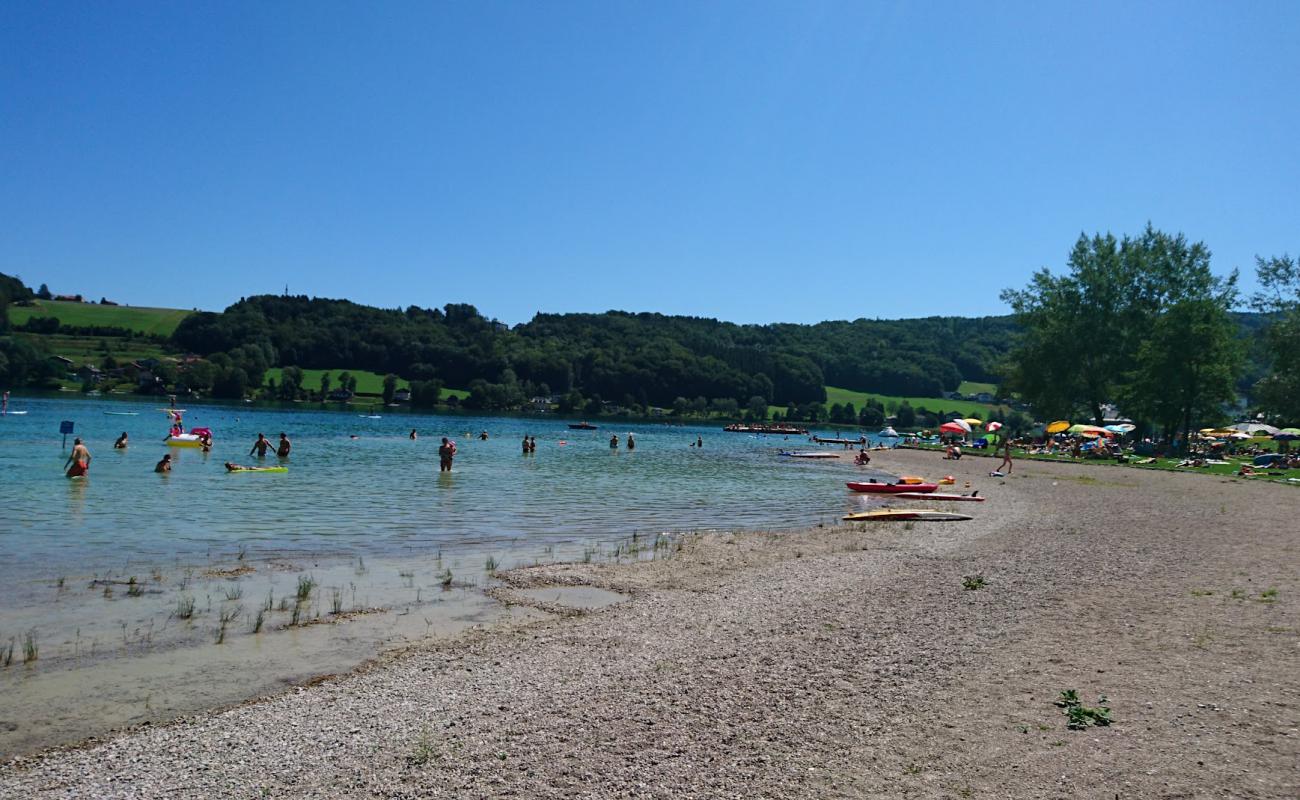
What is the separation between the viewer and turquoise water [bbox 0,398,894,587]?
659 inches

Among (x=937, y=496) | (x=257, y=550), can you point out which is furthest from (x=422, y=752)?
(x=937, y=496)

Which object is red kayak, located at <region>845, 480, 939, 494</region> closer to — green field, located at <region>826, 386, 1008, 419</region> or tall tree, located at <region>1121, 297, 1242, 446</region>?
tall tree, located at <region>1121, 297, 1242, 446</region>

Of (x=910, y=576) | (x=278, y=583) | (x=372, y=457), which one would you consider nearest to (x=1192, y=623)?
(x=910, y=576)

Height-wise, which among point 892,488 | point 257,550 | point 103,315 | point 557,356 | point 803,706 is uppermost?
point 103,315

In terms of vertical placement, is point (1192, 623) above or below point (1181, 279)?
below

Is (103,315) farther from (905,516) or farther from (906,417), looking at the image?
(905,516)

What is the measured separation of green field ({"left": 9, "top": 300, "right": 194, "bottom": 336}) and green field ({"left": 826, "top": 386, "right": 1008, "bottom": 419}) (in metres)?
126

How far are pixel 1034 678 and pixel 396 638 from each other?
279 inches

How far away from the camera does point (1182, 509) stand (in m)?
24.8

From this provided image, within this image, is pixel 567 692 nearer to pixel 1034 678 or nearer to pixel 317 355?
pixel 1034 678

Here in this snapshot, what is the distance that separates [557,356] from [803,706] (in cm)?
16941

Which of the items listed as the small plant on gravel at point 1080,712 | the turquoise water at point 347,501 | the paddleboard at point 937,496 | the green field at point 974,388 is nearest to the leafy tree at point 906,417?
the green field at point 974,388

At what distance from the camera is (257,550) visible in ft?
52.9

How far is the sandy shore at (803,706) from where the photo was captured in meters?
5.70
